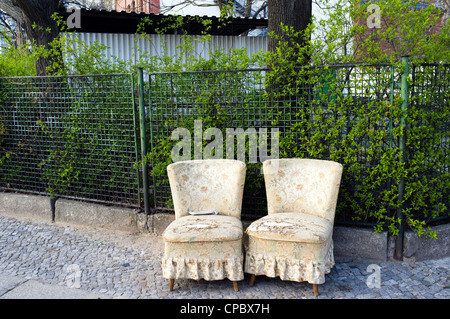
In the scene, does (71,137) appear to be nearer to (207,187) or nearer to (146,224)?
(146,224)

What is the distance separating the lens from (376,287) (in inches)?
159

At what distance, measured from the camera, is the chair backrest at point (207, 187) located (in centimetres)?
455

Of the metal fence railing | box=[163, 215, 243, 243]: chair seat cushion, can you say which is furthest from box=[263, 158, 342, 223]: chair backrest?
box=[163, 215, 243, 243]: chair seat cushion

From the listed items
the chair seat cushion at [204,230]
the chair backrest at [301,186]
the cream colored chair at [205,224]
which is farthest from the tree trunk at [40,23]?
the chair backrest at [301,186]

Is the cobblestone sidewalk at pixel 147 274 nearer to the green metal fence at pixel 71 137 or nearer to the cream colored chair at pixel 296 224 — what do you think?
the cream colored chair at pixel 296 224

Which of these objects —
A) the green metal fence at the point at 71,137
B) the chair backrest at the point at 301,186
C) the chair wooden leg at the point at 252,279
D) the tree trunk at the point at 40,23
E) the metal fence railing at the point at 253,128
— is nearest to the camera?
the chair wooden leg at the point at 252,279

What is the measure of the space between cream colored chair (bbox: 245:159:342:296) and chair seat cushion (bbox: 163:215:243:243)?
7.7 inches

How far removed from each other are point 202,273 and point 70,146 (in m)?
3.33

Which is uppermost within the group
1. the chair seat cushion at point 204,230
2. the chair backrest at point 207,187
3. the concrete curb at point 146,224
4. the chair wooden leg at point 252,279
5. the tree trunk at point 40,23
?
the tree trunk at point 40,23

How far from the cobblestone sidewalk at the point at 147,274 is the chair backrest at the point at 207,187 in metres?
0.78

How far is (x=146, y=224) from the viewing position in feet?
18.5

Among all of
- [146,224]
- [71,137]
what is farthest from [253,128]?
[71,137]

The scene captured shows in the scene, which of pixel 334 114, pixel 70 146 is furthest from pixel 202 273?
pixel 70 146

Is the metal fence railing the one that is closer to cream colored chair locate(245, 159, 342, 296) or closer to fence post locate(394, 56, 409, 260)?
fence post locate(394, 56, 409, 260)
